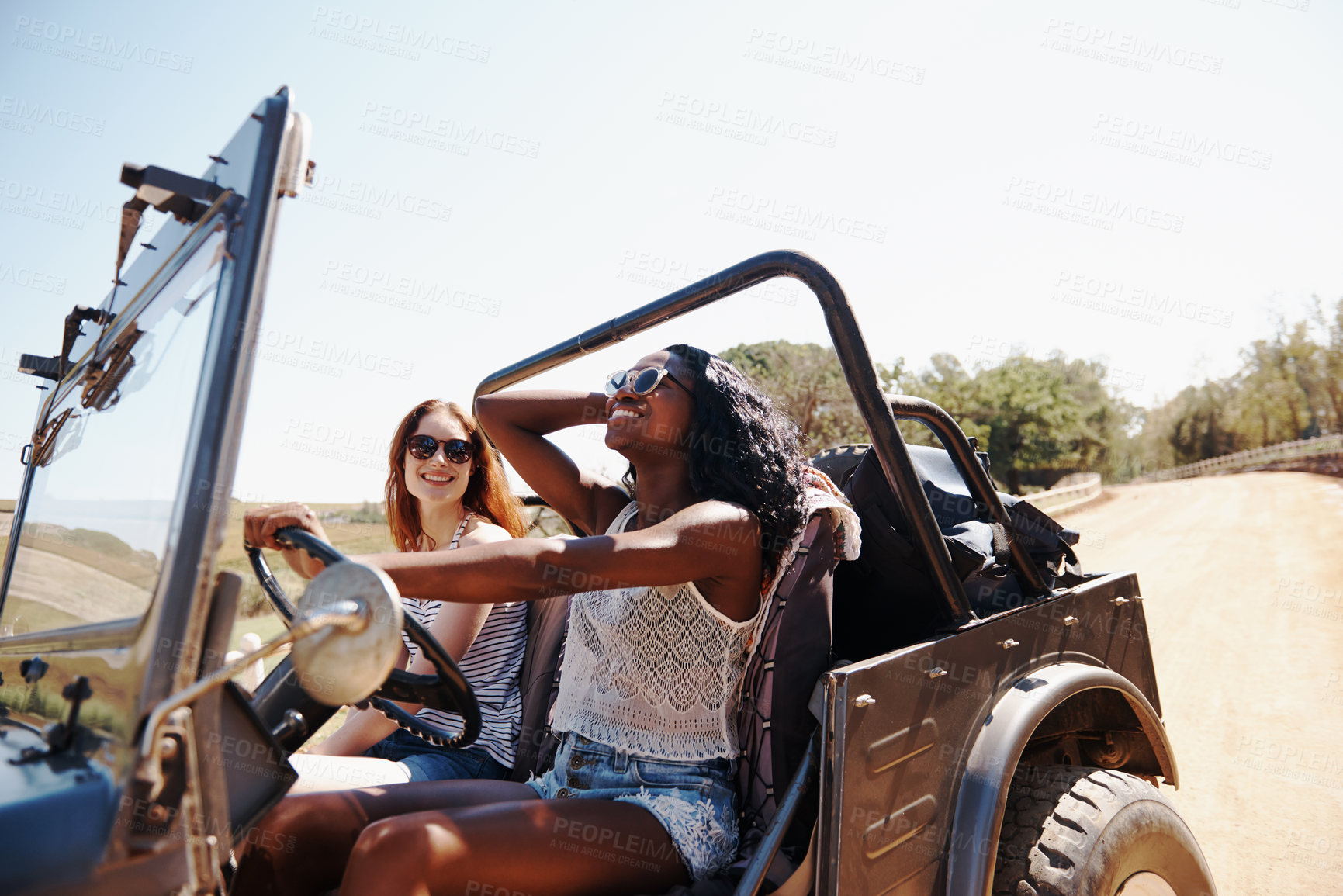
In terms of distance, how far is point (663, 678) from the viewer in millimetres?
1949

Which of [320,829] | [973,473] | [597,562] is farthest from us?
[973,473]

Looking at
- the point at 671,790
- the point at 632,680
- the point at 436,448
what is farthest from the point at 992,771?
the point at 436,448

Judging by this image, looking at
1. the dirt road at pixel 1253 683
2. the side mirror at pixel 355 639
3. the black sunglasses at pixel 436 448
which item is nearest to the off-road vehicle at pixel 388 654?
the side mirror at pixel 355 639

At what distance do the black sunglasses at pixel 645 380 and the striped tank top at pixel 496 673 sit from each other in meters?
0.76

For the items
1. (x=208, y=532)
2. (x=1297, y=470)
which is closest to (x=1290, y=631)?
(x=208, y=532)

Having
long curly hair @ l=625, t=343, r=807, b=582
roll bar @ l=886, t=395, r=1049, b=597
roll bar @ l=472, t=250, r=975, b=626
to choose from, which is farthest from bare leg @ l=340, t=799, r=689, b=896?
roll bar @ l=886, t=395, r=1049, b=597

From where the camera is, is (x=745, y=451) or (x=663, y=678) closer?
(x=663, y=678)

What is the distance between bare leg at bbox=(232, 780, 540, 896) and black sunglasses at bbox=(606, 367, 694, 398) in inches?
38.9

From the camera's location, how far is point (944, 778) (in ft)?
6.47

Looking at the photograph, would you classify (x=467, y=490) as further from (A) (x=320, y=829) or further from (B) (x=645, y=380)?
(A) (x=320, y=829)

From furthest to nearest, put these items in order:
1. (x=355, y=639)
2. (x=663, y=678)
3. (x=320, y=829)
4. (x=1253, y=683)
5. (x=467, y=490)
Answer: (x=1253, y=683), (x=467, y=490), (x=663, y=678), (x=320, y=829), (x=355, y=639)

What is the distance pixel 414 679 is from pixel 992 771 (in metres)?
1.34

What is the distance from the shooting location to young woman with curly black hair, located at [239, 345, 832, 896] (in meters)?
1.54

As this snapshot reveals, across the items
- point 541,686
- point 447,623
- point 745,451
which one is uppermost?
point 745,451
